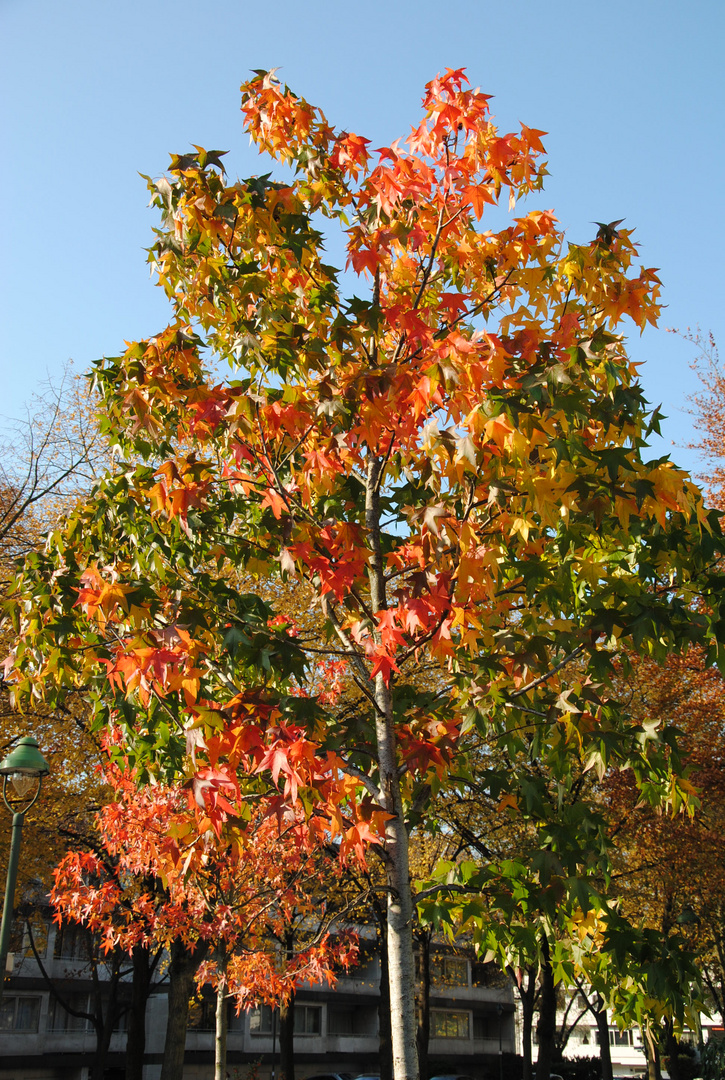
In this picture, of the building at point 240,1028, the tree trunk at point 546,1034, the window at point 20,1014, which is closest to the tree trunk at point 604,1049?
the tree trunk at point 546,1034

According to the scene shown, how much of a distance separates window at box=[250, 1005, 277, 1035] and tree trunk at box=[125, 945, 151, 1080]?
22.9m

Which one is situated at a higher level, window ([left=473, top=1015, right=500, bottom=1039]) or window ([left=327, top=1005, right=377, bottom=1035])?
window ([left=327, top=1005, right=377, bottom=1035])

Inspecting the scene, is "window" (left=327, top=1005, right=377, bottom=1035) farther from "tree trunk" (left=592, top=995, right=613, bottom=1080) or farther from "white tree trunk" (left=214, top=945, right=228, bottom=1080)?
"white tree trunk" (left=214, top=945, right=228, bottom=1080)

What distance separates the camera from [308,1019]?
1794 inches

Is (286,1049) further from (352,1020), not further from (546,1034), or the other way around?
(352,1020)

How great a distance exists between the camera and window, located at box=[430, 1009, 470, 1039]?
56.4m

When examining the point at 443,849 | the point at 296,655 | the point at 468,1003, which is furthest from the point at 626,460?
the point at 468,1003

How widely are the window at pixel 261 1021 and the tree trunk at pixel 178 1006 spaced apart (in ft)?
87.8

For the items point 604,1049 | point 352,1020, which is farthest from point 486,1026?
point 604,1049

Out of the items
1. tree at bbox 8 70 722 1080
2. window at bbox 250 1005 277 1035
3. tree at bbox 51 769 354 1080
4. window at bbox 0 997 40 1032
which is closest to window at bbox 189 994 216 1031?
window at bbox 250 1005 277 1035

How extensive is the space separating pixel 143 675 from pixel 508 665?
2482 millimetres

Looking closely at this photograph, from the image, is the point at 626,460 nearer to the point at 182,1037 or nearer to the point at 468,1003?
the point at 182,1037

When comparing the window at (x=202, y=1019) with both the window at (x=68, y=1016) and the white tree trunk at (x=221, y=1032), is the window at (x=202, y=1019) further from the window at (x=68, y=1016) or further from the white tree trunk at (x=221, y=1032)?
the white tree trunk at (x=221, y=1032)

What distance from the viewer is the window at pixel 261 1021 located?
4166 centimetres
